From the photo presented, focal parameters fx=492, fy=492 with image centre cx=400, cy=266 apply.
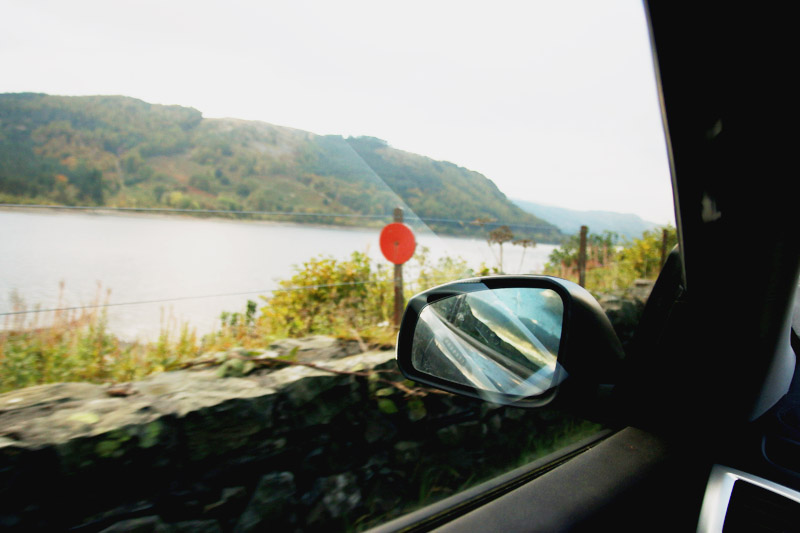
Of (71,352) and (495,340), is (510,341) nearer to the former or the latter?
(495,340)

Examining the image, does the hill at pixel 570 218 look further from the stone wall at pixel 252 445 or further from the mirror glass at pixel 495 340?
the mirror glass at pixel 495 340

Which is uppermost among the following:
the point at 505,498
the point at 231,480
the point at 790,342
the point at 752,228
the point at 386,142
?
the point at 386,142

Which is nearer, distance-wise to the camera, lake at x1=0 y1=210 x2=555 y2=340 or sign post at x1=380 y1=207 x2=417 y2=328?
lake at x1=0 y1=210 x2=555 y2=340

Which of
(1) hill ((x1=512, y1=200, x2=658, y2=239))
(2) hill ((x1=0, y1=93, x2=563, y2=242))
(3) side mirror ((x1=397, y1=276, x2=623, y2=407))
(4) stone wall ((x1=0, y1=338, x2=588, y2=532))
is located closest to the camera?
(3) side mirror ((x1=397, y1=276, x2=623, y2=407))

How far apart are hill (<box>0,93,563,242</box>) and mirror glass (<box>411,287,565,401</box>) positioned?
346 cm

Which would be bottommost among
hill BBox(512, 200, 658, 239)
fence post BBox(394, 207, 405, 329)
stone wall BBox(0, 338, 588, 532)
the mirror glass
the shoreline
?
stone wall BBox(0, 338, 588, 532)

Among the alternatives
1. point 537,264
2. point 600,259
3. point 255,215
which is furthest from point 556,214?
point 255,215

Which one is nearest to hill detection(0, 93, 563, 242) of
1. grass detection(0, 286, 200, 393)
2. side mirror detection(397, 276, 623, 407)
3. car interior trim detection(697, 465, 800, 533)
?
grass detection(0, 286, 200, 393)

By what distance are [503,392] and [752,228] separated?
0.74m

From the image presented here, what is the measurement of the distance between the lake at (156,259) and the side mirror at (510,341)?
8.73 ft

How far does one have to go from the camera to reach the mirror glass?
1371mm

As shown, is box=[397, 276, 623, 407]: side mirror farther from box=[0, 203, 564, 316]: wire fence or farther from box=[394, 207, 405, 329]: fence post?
box=[394, 207, 405, 329]: fence post

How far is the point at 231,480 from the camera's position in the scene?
8.30 feet

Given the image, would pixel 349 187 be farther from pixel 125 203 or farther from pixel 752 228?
pixel 752 228
